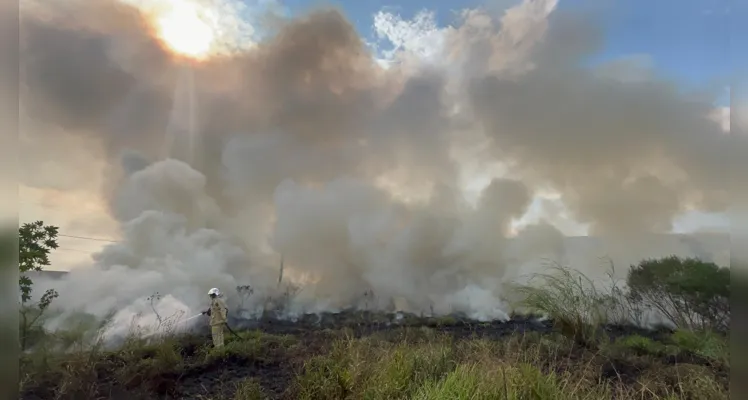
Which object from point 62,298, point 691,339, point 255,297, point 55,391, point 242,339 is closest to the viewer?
point 55,391

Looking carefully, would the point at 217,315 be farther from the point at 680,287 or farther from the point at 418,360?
the point at 680,287

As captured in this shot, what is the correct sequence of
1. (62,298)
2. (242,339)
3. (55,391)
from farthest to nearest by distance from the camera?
(242,339) < (62,298) < (55,391)

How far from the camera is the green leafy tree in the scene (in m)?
6.50

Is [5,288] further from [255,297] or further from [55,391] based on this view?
[255,297]

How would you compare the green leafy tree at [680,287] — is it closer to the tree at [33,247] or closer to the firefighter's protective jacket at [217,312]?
the firefighter's protective jacket at [217,312]

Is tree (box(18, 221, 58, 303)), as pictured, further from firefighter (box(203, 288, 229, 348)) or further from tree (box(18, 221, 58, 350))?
firefighter (box(203, 288, 229, 348))

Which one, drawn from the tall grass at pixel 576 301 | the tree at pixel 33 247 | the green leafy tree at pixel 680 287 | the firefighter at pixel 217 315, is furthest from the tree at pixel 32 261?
the green leafy tree at pixel 680 287

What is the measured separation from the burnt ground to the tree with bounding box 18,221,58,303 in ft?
3.41

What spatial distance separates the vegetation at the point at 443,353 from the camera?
13.9ft

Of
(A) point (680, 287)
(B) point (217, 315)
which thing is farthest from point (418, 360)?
(A) point (680, 287)

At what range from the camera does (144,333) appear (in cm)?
543

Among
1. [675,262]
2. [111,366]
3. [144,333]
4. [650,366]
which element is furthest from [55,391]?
[675,262]

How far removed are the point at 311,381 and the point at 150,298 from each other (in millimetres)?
2943

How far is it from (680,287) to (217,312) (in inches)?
282
